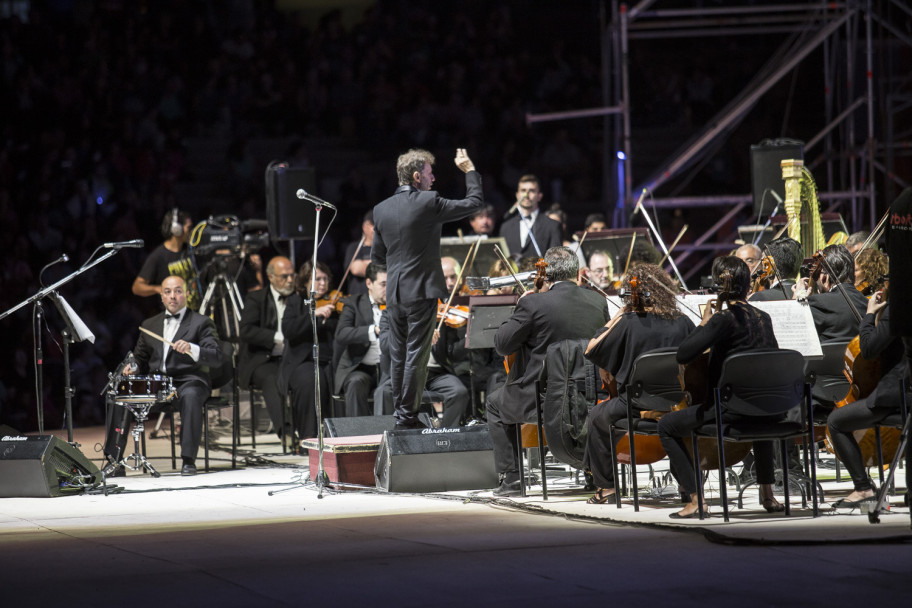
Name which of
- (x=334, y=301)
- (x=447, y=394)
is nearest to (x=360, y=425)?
(x=447, y=394)

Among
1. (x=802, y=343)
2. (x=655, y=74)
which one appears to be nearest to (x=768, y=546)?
(x=802, y=343)

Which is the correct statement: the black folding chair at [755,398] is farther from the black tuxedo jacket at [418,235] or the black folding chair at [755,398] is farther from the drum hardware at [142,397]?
the drum hardware at [142,397]

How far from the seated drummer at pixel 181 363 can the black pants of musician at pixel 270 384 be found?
1000mm

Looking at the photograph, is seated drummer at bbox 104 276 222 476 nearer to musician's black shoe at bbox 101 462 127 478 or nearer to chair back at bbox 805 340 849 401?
musician's black shoe at bbox 101 462 127 478

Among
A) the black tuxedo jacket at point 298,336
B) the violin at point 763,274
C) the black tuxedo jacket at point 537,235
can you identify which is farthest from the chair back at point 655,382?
the black tuxedo jacket at point 537,235

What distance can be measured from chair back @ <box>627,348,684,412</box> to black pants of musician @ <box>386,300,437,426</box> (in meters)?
1.24

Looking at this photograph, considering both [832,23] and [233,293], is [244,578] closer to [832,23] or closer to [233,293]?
[233,293]

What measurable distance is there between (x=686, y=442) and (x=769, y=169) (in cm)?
399

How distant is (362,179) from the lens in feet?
44.2

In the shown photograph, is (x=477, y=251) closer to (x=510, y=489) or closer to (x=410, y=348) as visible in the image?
(x=410, y=348)

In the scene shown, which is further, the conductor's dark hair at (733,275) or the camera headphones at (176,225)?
the camera headphones at (176,225)

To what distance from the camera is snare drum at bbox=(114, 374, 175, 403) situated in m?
7.65

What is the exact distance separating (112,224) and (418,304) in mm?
6587

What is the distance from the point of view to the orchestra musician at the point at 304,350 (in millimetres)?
8812
